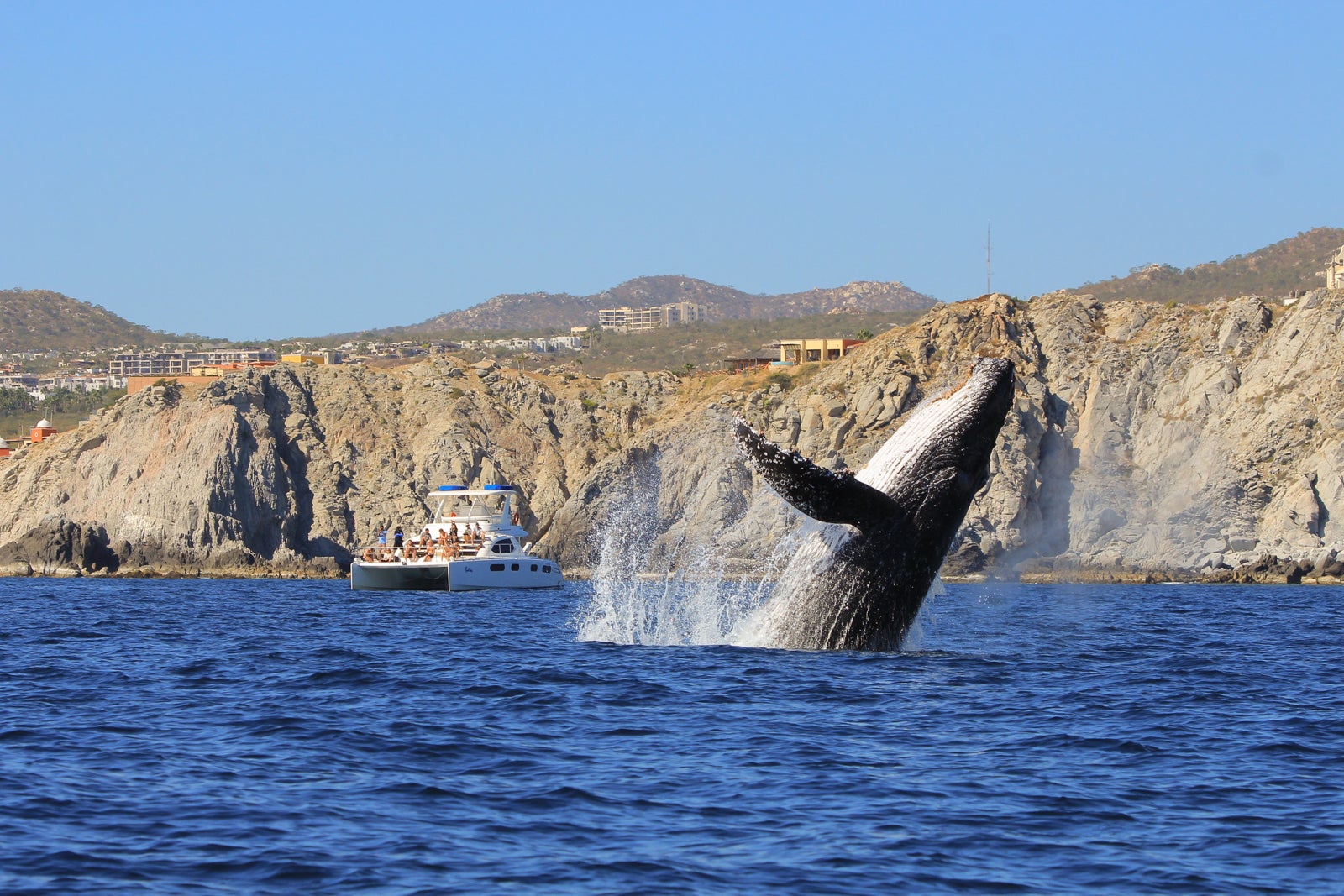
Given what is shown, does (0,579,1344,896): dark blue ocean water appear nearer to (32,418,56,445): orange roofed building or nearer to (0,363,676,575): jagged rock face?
(0,363,676,575): jagged rock face

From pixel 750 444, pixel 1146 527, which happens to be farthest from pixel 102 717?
pixel 1146 527

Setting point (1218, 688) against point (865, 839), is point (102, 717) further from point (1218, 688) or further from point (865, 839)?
point (1218, 688)

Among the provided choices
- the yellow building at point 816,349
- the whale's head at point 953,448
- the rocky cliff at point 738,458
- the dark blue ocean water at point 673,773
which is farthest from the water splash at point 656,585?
the yellow building at point 816,349

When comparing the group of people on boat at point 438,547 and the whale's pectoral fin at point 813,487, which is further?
the group of people on boat at point 438,547

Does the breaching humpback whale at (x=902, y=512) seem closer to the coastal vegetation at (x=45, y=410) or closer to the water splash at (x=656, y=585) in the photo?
the water splash at (x=656, y=585)

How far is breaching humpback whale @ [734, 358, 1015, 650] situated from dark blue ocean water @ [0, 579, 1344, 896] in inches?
29.4

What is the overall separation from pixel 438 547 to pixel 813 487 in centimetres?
6595

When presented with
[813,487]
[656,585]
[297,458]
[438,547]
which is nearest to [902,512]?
[813,487]

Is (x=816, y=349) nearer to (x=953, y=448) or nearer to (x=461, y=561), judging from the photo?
(x=461, y=561)

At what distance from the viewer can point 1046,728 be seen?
16.0 m

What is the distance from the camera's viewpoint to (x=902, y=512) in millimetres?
17609

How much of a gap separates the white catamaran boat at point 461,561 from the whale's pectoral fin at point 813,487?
60434 millimetres

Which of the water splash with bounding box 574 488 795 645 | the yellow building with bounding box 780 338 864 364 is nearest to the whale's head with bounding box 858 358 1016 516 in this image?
Result: the water splash with bounding box 574 488 795 645

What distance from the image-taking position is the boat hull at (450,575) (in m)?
76.3
